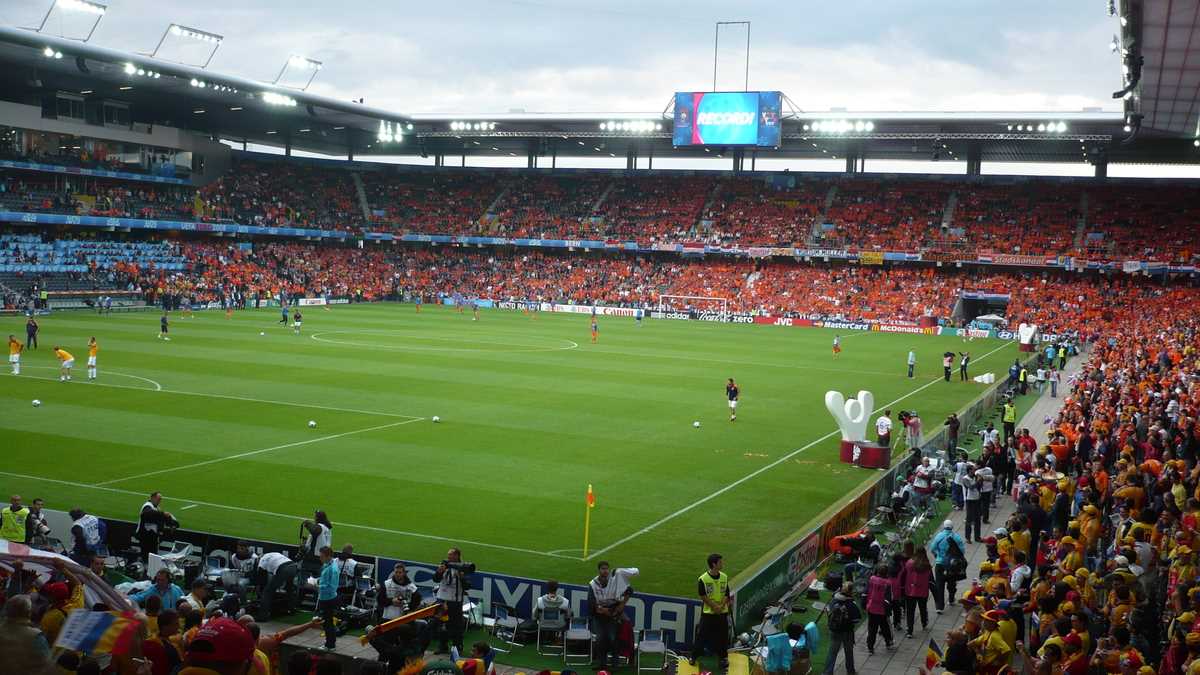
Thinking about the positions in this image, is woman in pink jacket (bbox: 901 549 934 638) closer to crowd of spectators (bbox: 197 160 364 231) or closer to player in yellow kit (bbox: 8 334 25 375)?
player in yellow kit (bbox: 8 334 25 375)

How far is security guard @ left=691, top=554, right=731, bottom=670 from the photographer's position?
538 inches

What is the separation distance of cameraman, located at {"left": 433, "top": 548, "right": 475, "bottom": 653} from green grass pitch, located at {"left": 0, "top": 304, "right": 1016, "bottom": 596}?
10.8 ft

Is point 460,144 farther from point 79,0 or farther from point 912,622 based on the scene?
point 912,622

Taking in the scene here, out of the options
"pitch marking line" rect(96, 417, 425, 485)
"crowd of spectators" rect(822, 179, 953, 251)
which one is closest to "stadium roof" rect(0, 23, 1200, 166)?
"crowd of spectators" rect(822, 179, 953, 251)

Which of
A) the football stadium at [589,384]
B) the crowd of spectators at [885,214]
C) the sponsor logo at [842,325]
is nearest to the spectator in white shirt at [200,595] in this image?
the football stadium at [589,384]

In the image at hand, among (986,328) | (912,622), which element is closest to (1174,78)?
(912,622)

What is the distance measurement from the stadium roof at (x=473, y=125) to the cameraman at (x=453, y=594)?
47.1 meters

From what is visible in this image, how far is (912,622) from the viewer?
15.2 m

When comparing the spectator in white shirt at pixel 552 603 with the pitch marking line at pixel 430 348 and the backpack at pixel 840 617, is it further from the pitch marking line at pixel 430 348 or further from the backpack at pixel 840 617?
the pitch marking line at pixel 430 348

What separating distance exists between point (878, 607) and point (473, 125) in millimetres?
71387

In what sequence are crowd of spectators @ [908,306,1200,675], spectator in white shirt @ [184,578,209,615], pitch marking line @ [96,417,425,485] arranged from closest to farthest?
crowd of spectators @ [908,306,1200,675], spectator in white shirt @ [184,578,209,615], pitch marking line @ [96,417,425,485]

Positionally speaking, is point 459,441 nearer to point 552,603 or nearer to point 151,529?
point 151,529

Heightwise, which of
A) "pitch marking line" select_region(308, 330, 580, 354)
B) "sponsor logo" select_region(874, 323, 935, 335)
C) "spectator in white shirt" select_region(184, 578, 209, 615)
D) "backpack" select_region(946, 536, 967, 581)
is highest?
"sponsor logo" select_region(874, 323, 935, 335)

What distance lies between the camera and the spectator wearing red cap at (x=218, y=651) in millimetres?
5742
